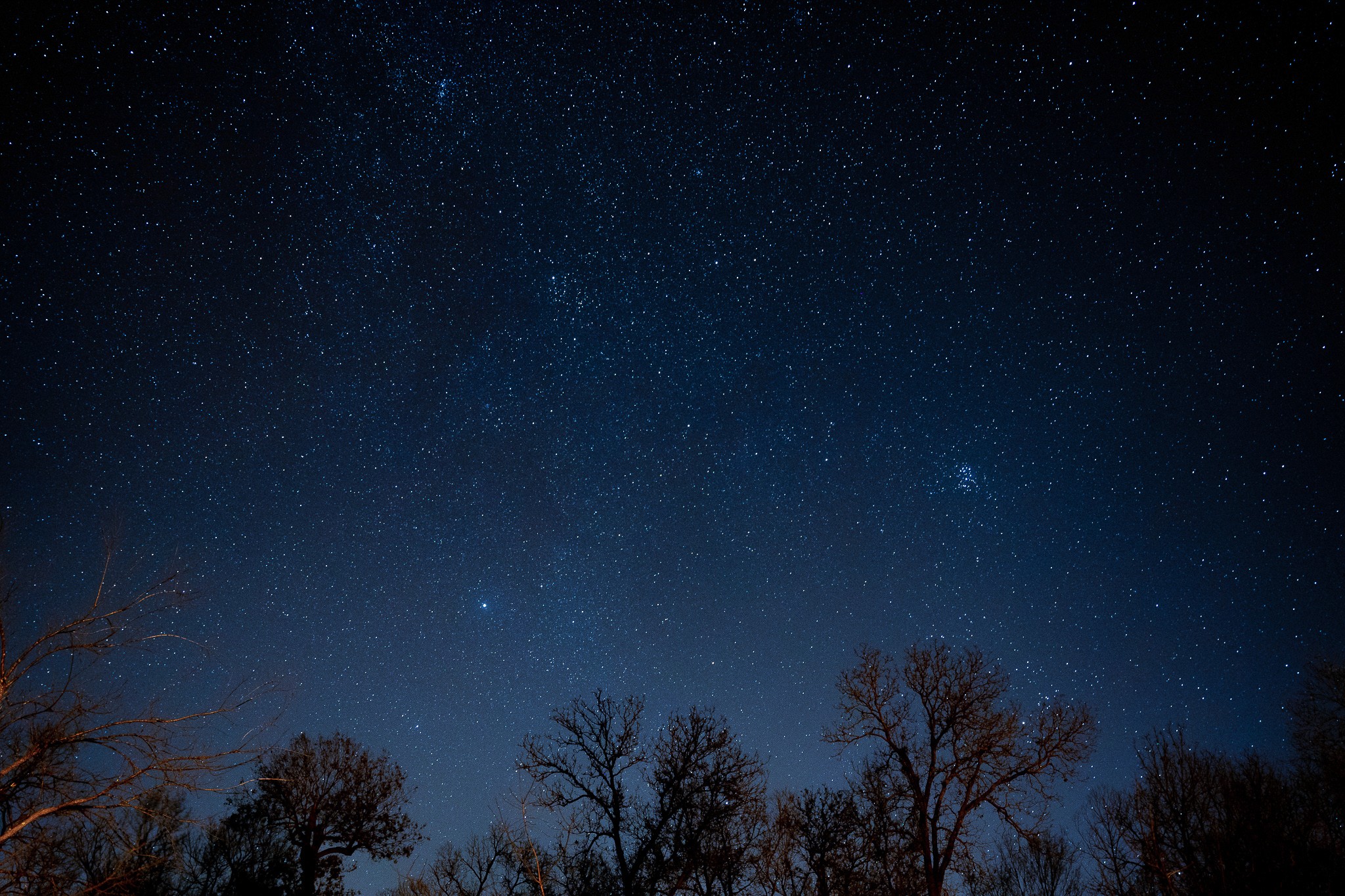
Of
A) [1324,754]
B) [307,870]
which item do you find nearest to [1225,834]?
[1324,754]

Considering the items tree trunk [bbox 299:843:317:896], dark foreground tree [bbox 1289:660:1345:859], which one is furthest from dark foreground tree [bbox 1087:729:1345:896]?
tree trunk [bbox 299:843:317:896]

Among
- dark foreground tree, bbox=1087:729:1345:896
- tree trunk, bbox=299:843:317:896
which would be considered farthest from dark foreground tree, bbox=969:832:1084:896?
tree trunk, bbox=299:843:317:896

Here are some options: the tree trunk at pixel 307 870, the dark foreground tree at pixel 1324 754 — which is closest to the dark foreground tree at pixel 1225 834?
the dark foreground tree at pixel 1324 754

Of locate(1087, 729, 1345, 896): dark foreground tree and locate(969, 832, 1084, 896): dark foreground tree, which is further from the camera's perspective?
locate(969, 832, 1084, 896): dark foreground tree

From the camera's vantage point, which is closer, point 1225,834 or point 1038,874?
point 1225,834

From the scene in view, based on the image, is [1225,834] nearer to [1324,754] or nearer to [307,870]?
[1324,754]

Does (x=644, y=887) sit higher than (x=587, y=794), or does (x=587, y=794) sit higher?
(x=587, y=794)

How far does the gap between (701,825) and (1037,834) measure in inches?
335

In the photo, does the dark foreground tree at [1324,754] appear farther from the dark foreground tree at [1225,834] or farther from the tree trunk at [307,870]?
the tree trunk at [307,870]

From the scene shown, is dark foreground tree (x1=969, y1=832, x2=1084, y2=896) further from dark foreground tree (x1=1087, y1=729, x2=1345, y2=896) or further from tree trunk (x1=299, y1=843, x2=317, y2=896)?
tree trunk (x1=299, y1=843, x2=317, y2=896)

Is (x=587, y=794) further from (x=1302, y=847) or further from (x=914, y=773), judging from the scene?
(x=1302, y=847)

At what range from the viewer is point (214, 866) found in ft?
72.1

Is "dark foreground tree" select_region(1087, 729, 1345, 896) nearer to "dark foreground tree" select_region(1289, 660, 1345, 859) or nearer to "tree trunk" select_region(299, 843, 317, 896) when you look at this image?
"dark foreground tree" select_region(1289, 660, 1345, 859)

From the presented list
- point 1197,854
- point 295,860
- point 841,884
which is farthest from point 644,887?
point 1197,854
